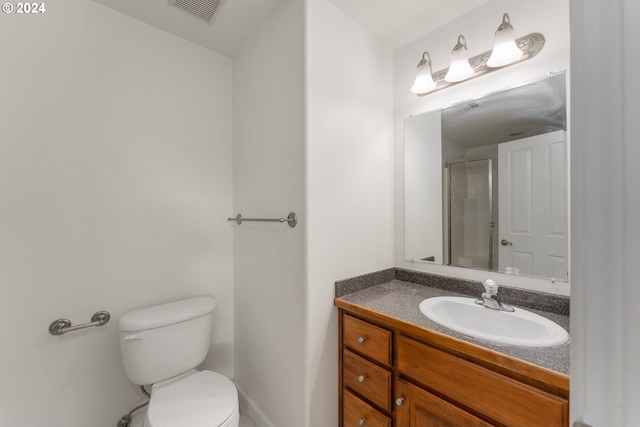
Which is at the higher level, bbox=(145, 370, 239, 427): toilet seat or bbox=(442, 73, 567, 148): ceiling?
bbox=(442, 73, 567, 148): ceiling

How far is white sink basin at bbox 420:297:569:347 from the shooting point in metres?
0.90

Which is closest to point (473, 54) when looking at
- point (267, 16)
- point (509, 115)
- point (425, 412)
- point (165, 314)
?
point (509, 115)

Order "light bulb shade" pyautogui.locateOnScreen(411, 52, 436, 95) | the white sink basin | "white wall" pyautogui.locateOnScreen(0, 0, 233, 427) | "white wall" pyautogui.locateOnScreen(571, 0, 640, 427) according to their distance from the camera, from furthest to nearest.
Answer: "light bulb shade" pyautogui.locateOnScreen(411, 52, 436, 95)
"white wall" pyautogui.locateOnScreen(0, 0, 233, 427)
the white sink basin
"white wall" pyautogui.locateOnScreen(571, 0, 640, 427)

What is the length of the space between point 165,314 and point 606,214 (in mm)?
1682

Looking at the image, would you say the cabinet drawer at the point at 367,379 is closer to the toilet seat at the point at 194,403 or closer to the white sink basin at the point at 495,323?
the white sink basin at the point at 495,323

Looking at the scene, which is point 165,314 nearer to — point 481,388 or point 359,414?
point 359,414

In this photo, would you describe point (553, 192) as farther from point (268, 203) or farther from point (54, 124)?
point (54, 124)

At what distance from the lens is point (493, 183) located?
4.34 ft

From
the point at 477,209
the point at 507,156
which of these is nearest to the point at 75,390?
the point at 477,209

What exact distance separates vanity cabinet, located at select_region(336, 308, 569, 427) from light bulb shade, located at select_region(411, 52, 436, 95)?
123cm

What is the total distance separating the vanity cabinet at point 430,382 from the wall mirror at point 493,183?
581 mm

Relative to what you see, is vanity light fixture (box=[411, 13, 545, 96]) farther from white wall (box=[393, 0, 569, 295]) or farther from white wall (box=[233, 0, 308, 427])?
white wall (box=[233, 0, 308, 427])

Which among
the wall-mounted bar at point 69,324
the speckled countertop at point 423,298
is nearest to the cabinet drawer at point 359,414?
the speckled countertop at point 423,298

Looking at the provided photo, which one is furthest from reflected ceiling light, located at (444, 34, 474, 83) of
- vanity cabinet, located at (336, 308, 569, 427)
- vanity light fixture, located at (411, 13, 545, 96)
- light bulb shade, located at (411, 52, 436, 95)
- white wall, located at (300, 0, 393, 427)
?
vanity cabinet, located at (336, 308, 569, 427)
